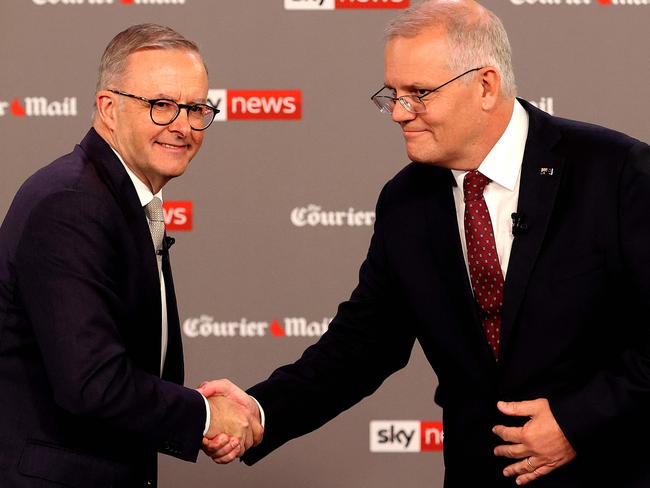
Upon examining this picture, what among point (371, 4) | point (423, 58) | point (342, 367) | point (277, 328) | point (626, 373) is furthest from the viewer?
point (277, 328)

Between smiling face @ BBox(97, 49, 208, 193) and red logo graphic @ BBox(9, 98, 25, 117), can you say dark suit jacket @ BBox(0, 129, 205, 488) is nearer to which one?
smiling face @ BBox(97, 49, 208, 193)

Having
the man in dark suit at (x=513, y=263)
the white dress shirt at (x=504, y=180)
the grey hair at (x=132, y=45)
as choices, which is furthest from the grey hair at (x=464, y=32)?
the grey hair at (x=132, y=45)

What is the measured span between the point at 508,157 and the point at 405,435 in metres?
2.14

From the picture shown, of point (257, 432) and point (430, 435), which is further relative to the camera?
point (430, 435)

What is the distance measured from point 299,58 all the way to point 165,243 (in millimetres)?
1813

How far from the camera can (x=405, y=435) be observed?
4984mm

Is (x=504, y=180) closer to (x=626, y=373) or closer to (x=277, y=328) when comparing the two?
(x=626, y=373)

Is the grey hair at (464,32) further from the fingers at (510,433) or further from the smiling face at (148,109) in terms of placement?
the fingers at (510,433)

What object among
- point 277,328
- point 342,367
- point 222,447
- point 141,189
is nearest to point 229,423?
point 222,447

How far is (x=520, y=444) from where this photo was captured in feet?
9.81

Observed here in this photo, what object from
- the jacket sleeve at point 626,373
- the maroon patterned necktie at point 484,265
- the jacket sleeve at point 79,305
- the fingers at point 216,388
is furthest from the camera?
the fingers at point 216,388

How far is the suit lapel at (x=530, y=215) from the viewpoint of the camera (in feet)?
9.80

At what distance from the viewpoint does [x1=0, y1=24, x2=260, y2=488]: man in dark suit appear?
2.79 metres

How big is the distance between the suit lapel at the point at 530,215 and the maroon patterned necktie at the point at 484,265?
0.08 m
